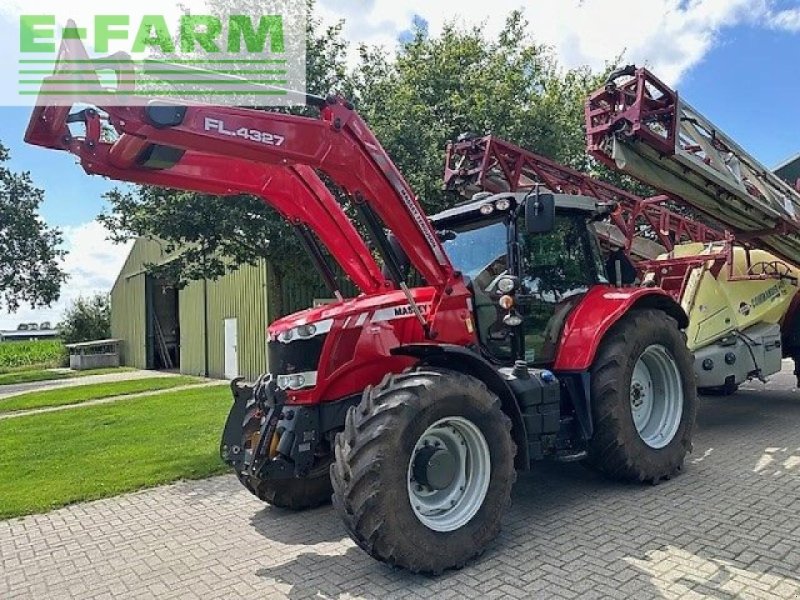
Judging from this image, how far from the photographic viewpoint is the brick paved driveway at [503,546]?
3686 mm

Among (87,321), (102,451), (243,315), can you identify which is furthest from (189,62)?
(87,321)

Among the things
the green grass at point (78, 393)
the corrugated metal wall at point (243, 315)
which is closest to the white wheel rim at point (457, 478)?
the corrugated metal wall at point (243, 315)

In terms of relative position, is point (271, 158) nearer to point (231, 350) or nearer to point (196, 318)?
point (231, 350)

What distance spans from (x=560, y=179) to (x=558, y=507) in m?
4.54

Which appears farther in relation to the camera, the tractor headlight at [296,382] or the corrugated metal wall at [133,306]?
the corrugated metal wall at [133,306]

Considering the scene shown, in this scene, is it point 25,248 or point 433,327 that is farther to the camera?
point 25,248

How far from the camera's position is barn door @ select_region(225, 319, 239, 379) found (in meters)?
18.8

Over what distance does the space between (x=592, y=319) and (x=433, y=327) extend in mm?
1557

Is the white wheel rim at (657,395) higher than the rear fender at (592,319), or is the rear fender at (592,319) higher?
the rear fender at (592,319)

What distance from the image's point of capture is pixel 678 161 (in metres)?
6.30

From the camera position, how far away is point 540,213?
465 cm

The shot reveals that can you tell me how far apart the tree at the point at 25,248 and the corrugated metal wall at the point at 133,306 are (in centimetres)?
333

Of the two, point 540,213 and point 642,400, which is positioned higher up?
point 540,213

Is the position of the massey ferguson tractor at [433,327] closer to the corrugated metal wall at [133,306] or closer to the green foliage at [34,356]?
the corrugated metal wall at [133,306]
